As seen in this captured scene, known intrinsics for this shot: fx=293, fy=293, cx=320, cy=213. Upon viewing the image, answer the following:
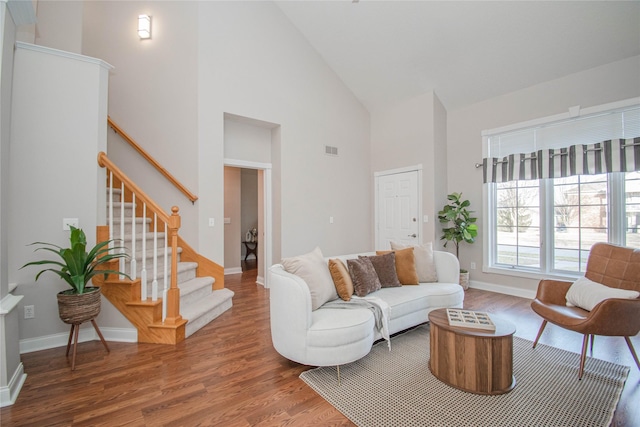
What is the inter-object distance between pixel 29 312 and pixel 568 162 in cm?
642

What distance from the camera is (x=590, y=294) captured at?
2.51 metres

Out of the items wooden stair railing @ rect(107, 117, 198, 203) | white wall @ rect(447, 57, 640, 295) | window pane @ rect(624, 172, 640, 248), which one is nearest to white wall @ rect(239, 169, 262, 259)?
wooden stair railing @ rect(107, 117, 198, 203)

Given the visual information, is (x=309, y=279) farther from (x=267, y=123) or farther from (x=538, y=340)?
(x=267, y=123)

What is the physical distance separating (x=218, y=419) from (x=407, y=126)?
17.1 ft

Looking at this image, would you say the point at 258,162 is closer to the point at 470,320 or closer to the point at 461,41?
the point at 461,41

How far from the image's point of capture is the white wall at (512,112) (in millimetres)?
3736

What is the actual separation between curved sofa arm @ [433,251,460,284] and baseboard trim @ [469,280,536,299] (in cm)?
180

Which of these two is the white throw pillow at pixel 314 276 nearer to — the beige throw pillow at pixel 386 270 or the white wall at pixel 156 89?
the beige throw pillow at pixel 386 270

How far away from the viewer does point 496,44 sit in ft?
13.3

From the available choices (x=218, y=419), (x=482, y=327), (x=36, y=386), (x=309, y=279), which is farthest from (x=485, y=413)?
(x=36, y=386)

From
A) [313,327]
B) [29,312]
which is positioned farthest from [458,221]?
[29,312]

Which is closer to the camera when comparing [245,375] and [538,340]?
[245,375]

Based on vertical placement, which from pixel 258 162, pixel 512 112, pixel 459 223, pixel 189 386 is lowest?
pixel 189 386

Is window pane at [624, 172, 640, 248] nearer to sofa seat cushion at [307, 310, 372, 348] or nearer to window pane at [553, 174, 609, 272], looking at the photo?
window pane at [553, 174, 609, 272]
